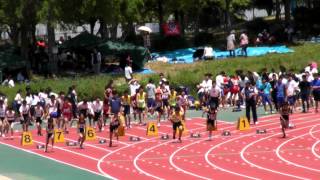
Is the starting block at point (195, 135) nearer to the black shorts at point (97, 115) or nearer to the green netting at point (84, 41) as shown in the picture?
the black shorts at point (97, 115)

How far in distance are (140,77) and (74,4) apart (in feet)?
18.1

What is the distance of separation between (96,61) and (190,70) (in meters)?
5.88

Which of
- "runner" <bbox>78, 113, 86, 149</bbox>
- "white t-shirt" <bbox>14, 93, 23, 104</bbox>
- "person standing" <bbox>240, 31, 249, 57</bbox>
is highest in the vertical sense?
"person standing" <bbox>240, 31, 249, 57</bbox>

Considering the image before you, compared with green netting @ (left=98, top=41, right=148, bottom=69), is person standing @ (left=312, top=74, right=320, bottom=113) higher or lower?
lower

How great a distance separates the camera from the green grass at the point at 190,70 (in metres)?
32.7

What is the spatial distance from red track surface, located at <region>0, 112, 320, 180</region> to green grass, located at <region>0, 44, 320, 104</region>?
266 inches

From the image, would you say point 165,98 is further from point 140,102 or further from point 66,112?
point 66,112

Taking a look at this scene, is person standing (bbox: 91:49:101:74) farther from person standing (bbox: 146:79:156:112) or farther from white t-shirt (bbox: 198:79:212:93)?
person standing (bbox: 146:79:156:112)

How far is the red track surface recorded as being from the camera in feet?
58.8

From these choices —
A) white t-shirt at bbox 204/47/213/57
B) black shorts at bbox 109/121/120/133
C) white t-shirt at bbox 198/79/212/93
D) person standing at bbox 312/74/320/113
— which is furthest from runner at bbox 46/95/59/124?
white t-shirt at bbox 204/47/213/57

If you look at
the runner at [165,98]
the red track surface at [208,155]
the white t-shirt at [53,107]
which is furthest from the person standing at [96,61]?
the red track surface at [208,155]

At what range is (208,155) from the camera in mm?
20594

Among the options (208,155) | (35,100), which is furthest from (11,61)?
(208,155)

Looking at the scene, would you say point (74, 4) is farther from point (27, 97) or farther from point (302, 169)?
point (302, 169)
